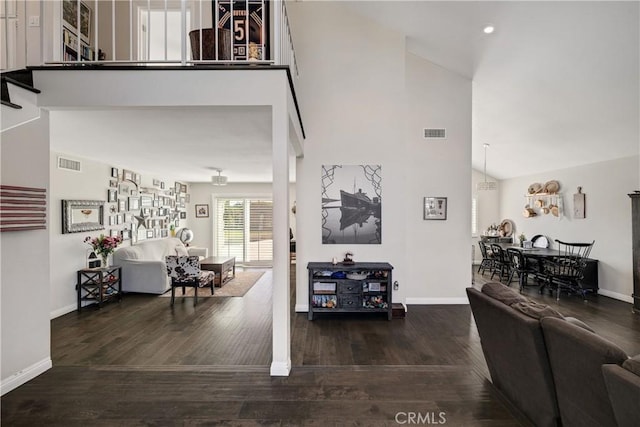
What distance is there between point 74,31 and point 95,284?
348 cm

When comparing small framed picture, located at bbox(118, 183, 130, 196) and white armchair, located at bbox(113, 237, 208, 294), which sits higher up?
small framed picture, located at bbox(118, 183, 130, 196)

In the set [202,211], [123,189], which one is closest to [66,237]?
[123,189]

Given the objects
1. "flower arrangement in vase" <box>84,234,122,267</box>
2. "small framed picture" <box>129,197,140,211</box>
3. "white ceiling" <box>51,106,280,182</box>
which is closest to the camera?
"white ceiling" <box>51,106,280,182</box>

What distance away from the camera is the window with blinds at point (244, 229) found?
9.13 metres

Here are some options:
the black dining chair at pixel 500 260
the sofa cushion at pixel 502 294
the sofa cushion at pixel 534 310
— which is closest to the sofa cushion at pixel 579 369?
the sofa cushion at pixel 534 310

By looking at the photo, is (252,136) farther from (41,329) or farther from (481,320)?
(481,320)

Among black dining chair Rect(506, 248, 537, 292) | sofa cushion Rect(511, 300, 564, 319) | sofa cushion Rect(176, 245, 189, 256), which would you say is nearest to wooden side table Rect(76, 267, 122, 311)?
sofa cushion Rect(176, 245, 189, 256)

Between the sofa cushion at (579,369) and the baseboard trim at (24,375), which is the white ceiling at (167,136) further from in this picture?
the sofa cushion at (579,369)

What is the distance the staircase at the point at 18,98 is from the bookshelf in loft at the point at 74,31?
0.81m

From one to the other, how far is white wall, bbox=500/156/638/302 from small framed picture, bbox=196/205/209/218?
8782 mm

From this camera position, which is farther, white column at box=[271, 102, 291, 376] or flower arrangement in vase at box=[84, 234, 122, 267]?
flower arrangement in vase at box=[84, 234, 122, 267]

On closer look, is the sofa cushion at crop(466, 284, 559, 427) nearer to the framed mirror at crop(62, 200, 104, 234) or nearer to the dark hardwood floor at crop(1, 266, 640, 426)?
the dark hardwood floor at crop(1, 266, 640, 426)

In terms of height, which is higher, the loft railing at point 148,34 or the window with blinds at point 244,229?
the loft railing at point 148,34

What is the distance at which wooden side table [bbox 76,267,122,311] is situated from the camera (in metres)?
4.62
